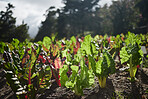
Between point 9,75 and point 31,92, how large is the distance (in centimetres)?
26

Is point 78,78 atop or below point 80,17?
below

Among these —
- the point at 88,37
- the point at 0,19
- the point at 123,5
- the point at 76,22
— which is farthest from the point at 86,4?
the point at 88,37

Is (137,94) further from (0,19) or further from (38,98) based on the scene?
(0,19)

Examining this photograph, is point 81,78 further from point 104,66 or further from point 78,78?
point 104,66

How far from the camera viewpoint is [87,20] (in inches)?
988

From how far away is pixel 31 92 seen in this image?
111cm

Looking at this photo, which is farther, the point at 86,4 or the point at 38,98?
the point at 86,4

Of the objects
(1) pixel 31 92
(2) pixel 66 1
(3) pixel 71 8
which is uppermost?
(2) pixel 66 1

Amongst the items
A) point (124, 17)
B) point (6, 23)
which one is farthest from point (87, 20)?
point (6, 23)

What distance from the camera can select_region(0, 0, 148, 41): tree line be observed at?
10203 millimetres

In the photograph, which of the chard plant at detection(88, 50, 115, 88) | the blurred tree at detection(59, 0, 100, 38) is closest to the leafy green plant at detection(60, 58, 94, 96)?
the chard plant at detection(88, 50, 115, 88)

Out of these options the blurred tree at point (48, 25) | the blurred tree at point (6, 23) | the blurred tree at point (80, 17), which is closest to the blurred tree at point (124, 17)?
the blurred tree at point (80, 17)

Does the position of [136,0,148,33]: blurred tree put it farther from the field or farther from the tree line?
the field

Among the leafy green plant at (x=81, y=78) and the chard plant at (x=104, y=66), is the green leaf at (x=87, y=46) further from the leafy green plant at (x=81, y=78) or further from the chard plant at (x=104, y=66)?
the leafy green plant at (x=81, y=78)
